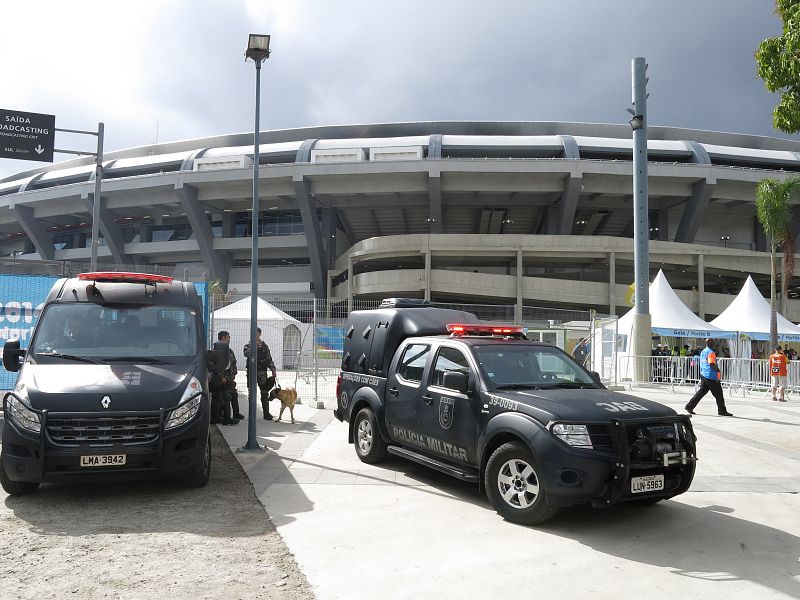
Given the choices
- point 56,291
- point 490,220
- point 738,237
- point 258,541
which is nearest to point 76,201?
point 490,220

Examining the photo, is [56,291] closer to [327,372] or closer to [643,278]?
[327,372]

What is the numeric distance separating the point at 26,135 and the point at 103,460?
14.9 m

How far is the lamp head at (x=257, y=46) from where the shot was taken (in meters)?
8.73

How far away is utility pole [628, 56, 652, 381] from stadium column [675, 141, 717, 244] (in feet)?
72.6

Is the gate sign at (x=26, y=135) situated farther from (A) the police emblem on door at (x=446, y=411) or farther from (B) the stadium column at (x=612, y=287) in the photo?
(B) the stadium column at (x=612, y=287)

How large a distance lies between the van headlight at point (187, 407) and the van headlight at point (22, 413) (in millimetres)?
1130

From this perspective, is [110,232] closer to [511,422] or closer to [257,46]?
[257,46]

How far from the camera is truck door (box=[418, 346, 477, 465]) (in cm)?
577

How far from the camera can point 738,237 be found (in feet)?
165

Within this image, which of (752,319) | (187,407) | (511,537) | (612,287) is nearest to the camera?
(511,537)

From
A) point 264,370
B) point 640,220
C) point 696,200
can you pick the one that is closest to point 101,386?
point 264,370

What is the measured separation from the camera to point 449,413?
19.9ft

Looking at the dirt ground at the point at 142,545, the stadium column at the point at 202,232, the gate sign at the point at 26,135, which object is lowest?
the dirt ground at the point at 142,545

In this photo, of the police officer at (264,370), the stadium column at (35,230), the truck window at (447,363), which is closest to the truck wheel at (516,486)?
the truck window at (447,363)
